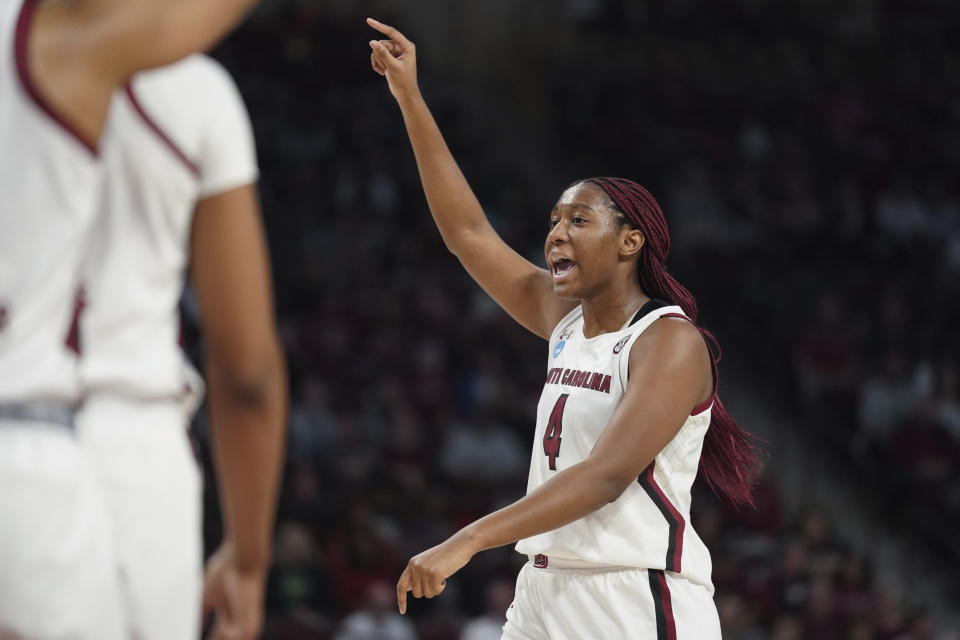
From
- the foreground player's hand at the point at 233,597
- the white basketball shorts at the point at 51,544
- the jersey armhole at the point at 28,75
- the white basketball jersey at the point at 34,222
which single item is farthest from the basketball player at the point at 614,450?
the jersey armhole at the point at 28,75

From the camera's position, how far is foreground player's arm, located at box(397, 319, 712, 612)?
3.29 meters

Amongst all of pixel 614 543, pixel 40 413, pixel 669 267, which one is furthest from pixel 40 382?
pixel 669 267

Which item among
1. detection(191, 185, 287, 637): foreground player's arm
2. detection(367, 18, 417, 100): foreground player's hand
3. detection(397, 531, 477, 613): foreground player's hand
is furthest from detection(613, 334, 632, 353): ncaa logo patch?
detection(191, 185, 287, 637): foreground player's arm

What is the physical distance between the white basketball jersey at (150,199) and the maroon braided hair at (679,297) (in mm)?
1877

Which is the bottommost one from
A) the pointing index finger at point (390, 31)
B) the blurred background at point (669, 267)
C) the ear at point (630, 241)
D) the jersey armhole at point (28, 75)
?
the blurred background at point (669, 267)

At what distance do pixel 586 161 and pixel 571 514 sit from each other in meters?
11.0

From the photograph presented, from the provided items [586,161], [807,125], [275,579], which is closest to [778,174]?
[807,125]

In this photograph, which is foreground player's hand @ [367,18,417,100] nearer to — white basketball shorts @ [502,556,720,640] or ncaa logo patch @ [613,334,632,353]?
ncaa logo patch @ [613,334,632,353]

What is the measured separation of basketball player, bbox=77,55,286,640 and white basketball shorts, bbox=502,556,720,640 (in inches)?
62.5

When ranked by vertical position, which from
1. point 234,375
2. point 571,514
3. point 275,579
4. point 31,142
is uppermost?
point 31,142

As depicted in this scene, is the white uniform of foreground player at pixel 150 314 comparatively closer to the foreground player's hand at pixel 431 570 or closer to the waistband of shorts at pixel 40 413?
the waistband of shorts at pixel 40 413

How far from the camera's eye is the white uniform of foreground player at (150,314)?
225cm

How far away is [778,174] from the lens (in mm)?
13773

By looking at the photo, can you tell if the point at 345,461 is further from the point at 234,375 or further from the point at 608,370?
the point at 234,375
